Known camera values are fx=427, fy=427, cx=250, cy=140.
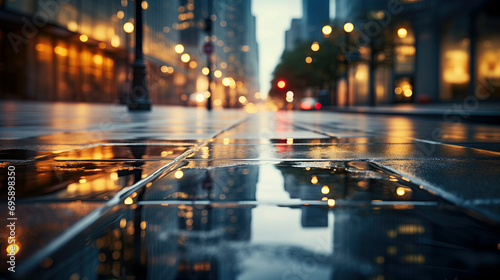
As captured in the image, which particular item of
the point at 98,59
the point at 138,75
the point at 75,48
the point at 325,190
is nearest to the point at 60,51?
the point at 75,48

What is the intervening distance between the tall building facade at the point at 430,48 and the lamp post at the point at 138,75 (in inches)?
697

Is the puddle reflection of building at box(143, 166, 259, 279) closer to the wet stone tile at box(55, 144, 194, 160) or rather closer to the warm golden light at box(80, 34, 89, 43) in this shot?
the wet stone tile at box(55, 144, 194, 160)


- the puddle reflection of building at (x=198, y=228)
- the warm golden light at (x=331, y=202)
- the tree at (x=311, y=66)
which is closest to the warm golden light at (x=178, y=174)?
the puddle reflection of building at (x=198, y=228)

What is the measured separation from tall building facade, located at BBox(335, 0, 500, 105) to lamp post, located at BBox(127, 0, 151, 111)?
17.7 m

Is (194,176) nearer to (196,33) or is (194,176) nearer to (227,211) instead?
(227,211)

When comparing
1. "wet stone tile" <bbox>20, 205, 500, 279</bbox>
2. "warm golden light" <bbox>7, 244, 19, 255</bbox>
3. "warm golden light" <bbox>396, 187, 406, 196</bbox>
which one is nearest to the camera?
"wet stone tile" <bbox>20, 205, 500, 279</bbox>

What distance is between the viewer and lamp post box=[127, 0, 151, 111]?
18.0 metres

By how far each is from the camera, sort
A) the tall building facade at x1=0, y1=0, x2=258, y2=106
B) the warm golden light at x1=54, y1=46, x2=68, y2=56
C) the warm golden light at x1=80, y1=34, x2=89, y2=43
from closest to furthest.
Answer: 1. the tall building facade at x1=0, y1=0, x2=258, y2=106
2. the warm golden light at x1=54, y1=46, x2=68, y2=56
3. the warm golden light at x1=80, y1=34, x2=89, y2=43

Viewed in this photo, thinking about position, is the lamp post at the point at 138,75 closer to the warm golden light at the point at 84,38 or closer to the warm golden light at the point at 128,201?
the warm golden light at the point at 128,201

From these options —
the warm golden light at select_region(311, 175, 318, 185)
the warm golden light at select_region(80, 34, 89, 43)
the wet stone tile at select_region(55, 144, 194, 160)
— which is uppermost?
the warm golden light at select_region(80, 34, 89, 43)

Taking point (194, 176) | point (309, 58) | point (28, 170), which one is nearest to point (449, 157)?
point (194, 176)

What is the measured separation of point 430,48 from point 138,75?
3532cm

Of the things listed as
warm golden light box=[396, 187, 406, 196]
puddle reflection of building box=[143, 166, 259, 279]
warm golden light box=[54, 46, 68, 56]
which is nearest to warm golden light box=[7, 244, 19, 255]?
puddle reflection of building box=[143, 166, 259, 279]

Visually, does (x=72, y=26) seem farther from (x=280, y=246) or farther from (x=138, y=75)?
(x=280, y=246)
